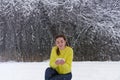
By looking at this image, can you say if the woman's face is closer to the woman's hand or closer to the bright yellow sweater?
the bright yellow sweater

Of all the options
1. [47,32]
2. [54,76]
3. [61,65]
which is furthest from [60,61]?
[47,32]

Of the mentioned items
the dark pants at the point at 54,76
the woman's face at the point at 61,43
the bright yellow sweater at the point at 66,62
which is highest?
the woman's face at the point at 61,43

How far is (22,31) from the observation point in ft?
52.3

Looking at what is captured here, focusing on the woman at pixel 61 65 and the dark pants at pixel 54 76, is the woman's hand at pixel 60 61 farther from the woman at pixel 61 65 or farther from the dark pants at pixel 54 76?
the dark pants at pixel 54 76

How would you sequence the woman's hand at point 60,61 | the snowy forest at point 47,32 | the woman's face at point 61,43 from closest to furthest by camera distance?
the woman's hand at point 60,61
the woman's face at point 61,43
the snowy forest at point 47,32

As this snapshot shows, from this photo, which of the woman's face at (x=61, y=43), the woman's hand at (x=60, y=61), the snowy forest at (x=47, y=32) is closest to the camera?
the woman's hand at (x=60, y=61)

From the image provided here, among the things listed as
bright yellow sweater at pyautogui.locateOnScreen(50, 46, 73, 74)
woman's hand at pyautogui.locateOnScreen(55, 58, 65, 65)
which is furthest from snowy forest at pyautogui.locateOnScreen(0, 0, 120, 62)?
woman's hand at pyautogui.locateOnScreen(55, 58, 65, 65)

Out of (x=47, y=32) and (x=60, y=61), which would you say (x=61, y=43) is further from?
(x=47, y=32)

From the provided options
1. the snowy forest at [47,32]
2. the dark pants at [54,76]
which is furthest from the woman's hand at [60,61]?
the snowy forest at [47,32]

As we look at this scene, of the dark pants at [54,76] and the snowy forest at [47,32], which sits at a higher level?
the snowy forest at [47,32]

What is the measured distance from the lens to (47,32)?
15938 millimetres

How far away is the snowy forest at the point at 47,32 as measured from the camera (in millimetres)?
15766

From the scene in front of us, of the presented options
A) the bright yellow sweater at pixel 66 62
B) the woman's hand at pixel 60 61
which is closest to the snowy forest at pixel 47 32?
the bright yellow sweater at pixel 66 62

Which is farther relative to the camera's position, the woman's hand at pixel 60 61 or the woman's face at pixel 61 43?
the woman's face at pixel 61 43
